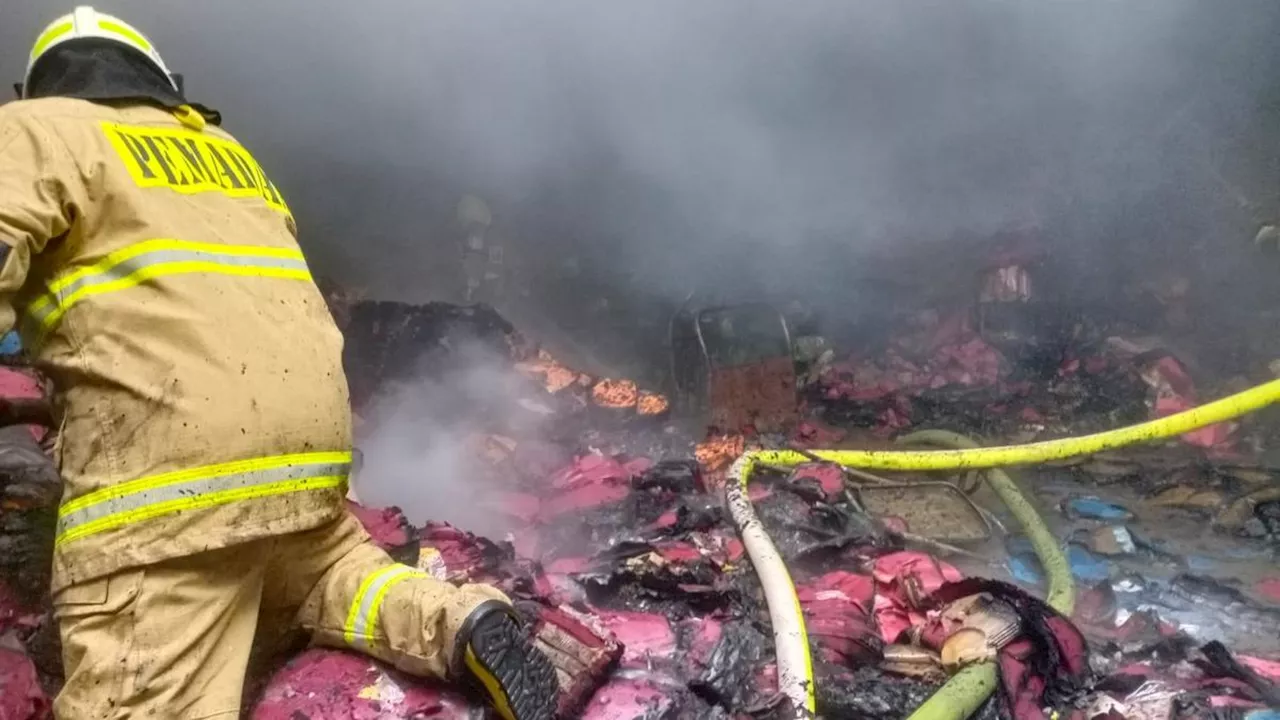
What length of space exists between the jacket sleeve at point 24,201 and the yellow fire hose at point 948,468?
2234 millimetres

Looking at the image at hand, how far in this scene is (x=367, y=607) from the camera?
207 centimetres

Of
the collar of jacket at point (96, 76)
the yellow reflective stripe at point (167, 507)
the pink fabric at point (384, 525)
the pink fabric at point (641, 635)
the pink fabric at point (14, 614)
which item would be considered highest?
the collar of jacket at point (96, 76)

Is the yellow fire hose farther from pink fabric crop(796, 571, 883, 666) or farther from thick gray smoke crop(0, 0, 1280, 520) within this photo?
thick gray smoke crop(0, 0, 1280, 520)

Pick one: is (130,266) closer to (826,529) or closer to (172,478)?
(172,478)

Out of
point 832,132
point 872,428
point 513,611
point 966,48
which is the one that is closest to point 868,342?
point 872,428

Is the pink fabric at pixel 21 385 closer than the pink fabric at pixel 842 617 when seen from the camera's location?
Yes

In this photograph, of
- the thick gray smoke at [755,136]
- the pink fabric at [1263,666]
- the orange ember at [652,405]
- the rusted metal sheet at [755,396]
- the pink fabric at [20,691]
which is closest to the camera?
the pink fabric at [20,691]

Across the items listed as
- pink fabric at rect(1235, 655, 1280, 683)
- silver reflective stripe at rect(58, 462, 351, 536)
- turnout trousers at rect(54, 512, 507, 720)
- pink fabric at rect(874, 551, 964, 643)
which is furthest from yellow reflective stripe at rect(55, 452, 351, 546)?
pink fabric at rect(1235, 655, 1280, 683)

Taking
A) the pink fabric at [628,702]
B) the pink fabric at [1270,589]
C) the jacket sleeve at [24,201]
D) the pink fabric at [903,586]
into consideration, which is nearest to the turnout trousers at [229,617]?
the pink fabric at [628,702]

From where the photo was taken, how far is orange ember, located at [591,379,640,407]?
219 inches

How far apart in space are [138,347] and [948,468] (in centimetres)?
377

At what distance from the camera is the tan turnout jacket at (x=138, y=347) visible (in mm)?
1629

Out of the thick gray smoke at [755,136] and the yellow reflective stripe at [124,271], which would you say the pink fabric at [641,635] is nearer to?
the yellow reflective stripe at [124,271]

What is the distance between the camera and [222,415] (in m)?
1.72
